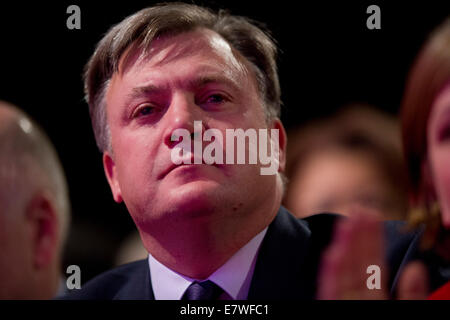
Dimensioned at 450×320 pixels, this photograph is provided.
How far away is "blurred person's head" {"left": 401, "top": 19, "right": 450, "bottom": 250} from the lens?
1321 millimetres

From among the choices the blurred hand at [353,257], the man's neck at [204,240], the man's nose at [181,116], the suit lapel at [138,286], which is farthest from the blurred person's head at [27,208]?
the blurred hand at [353,257]

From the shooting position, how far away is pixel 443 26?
4.90 feet

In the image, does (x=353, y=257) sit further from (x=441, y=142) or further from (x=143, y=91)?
(x=143, y=91)

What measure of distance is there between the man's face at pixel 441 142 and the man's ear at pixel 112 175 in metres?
0.73

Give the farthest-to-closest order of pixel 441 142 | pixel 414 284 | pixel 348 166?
pixel 348 166 → pixel 414 284 → pixel 441 142

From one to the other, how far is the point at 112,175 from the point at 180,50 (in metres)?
0.36

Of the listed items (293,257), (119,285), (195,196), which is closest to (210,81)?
(195,196)

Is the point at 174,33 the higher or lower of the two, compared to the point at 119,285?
higher

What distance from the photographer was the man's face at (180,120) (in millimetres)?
1453

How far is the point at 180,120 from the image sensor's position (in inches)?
57.7

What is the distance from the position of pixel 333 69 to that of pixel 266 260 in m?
0.49

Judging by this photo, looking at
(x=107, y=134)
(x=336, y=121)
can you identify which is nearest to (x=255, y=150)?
(x=336, y=121)

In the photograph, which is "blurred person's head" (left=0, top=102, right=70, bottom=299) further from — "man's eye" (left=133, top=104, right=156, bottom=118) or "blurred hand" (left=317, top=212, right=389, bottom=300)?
"blurred hand" (left=317, top=212, right=389, bottom=300)

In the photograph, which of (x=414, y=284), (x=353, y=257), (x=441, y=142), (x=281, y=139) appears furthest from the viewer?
(x=281, y=139)
